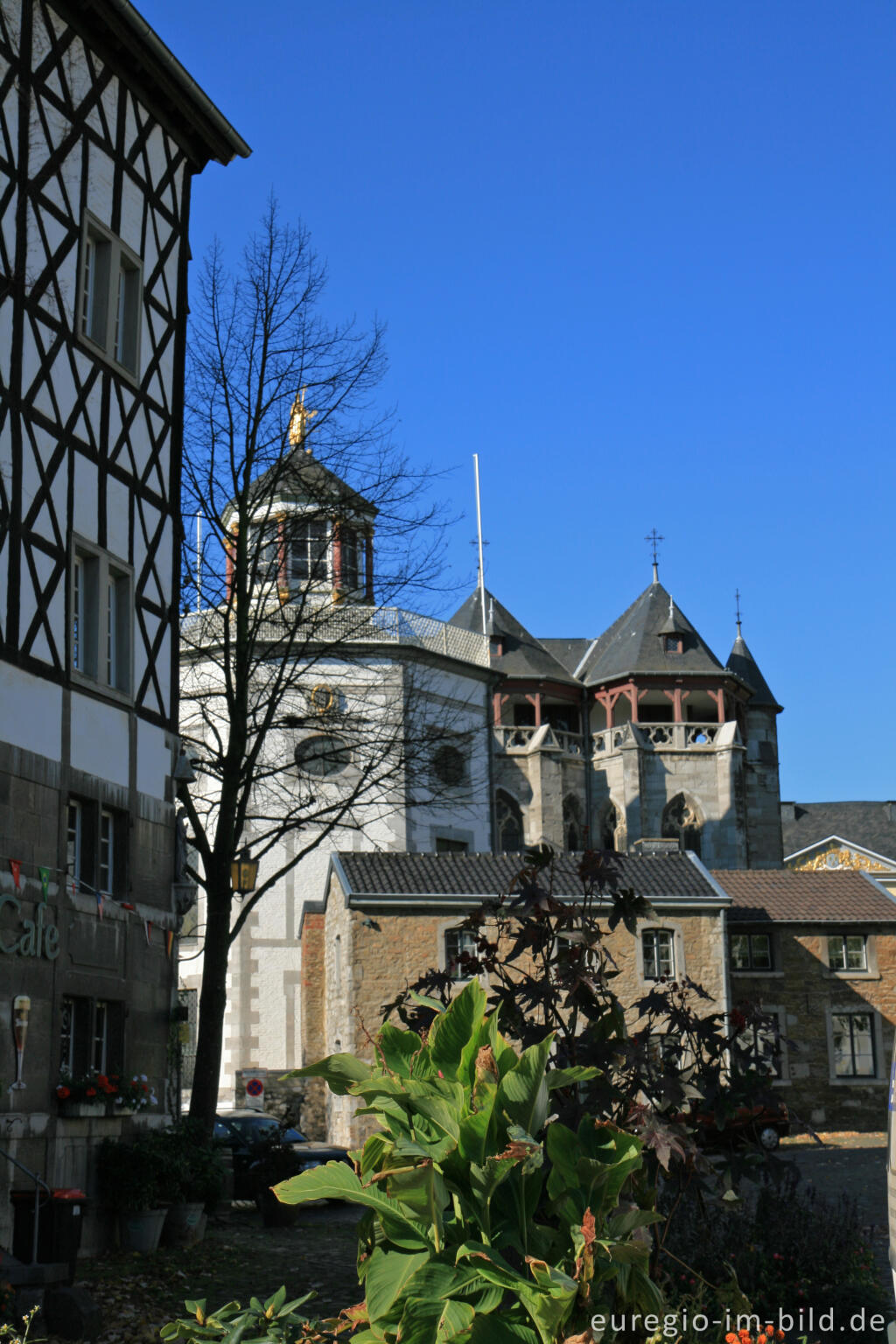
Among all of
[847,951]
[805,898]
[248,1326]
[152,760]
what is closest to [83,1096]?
[152,760]

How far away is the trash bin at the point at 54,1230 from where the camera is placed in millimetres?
10789

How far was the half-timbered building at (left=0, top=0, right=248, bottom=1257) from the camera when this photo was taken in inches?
516

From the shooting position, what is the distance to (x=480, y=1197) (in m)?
5.07

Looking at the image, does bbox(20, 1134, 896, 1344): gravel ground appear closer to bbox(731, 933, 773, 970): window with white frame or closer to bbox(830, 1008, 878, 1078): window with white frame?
bbox(830, 1008, 878, 1078): window with white frame

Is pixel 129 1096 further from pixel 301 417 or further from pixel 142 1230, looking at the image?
pixel 301 417

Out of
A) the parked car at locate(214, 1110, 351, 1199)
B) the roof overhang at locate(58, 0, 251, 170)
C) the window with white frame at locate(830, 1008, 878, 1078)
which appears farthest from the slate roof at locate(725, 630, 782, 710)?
the roof overhang at locate(58, 0, 251, 170)

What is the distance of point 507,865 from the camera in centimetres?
3297

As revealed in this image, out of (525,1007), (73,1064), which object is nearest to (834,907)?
(73,1064)

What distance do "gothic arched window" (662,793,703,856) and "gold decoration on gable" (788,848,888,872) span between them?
66.4 ft

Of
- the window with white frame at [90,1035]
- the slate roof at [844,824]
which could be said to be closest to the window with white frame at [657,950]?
the window with white frame at [90,1035]

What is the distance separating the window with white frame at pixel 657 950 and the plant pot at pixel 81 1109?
19147 millimetres

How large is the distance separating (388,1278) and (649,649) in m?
45.7

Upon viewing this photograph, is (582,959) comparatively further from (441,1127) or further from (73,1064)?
(73,1064)

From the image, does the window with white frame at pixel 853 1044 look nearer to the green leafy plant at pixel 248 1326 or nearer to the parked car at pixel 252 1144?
the parked car at pixel 252 1144
